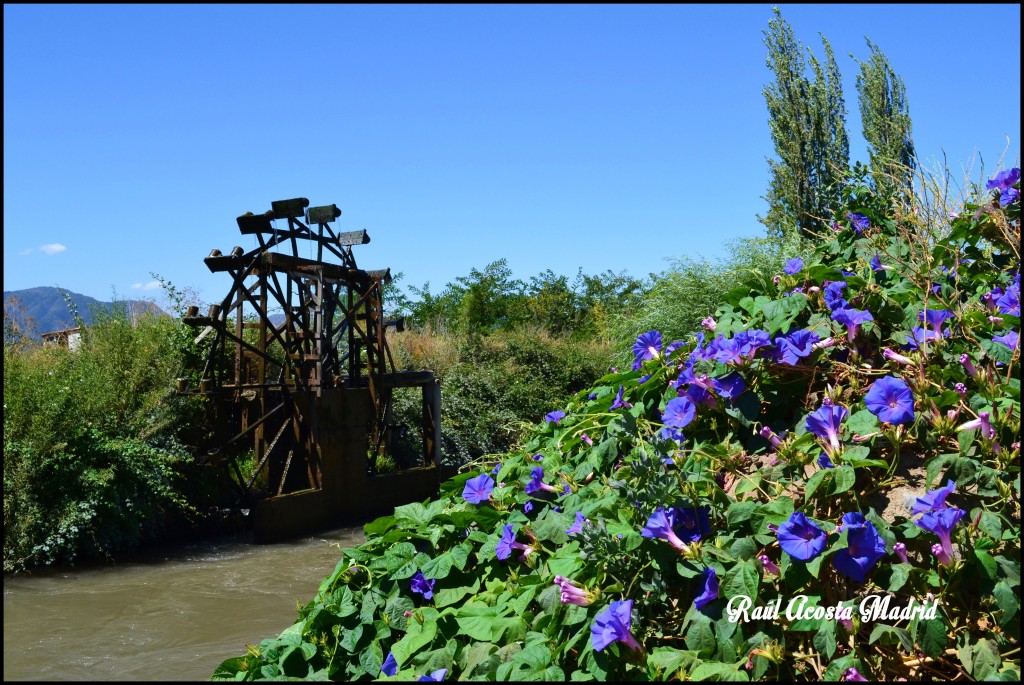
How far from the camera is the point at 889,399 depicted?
74.5 inches

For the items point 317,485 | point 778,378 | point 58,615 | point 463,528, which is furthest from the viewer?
point 317,485

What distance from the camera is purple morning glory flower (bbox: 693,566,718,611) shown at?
1.77 meters

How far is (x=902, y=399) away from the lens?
1883 millimetres

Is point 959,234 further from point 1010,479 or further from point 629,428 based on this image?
point 629,428

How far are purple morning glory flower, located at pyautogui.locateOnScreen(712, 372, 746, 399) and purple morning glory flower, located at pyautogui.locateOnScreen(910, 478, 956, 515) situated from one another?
17.8 inches

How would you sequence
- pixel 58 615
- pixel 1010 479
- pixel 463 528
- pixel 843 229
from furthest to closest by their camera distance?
1. pixel 58 615
2. pixel 843 229
3. pixel 463 528
4. pixel 1010 479

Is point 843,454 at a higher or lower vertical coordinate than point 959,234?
lower

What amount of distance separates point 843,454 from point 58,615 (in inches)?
305

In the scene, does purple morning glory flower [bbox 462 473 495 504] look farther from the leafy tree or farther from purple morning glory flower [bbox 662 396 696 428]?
the leafy tree

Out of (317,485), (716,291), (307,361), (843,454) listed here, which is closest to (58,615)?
(317,485)

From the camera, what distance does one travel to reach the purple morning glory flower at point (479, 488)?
2.46m

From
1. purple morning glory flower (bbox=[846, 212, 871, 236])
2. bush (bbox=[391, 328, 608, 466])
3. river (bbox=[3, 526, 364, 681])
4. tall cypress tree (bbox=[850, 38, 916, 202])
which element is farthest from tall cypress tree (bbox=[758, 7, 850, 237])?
purple morning glory flower (bbox=[846, 212, 871, 236])

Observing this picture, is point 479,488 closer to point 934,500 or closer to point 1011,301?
point 934,500

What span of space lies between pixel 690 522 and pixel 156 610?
7.26 meters
